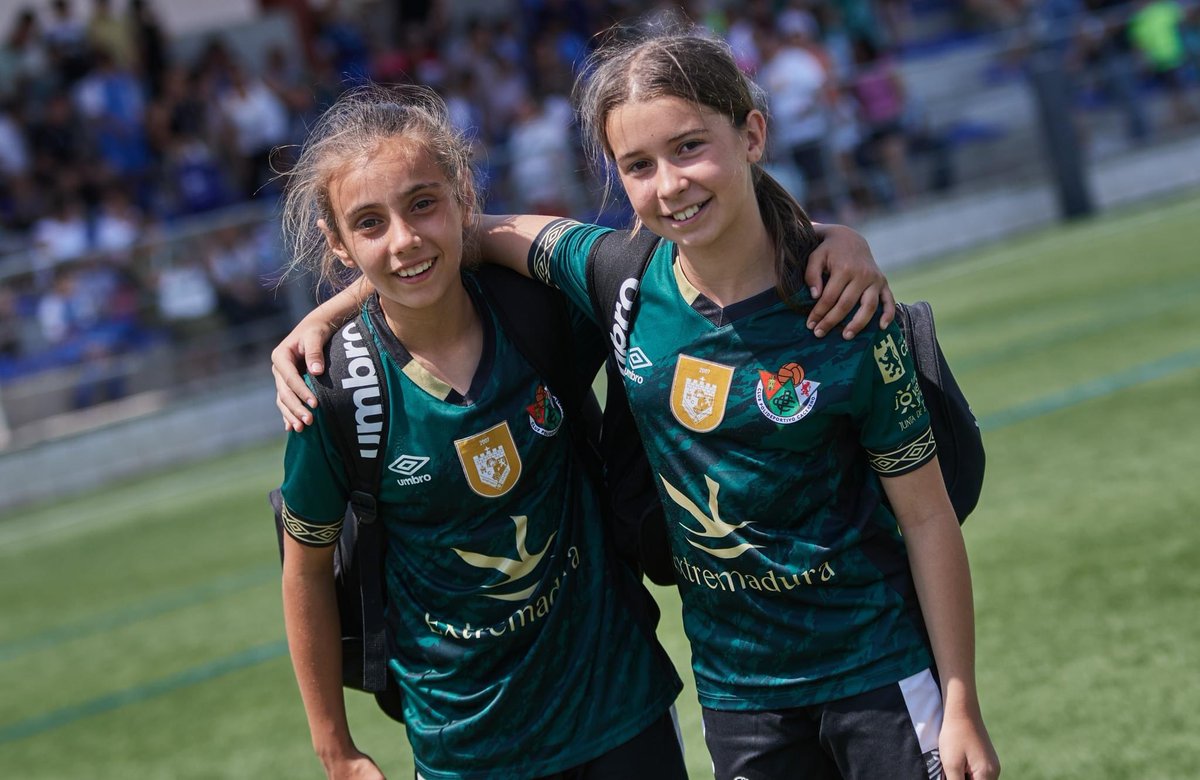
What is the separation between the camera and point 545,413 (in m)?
2.74

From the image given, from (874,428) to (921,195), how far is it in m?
12.9

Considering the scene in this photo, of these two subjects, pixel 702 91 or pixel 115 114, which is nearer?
pixel 702 91

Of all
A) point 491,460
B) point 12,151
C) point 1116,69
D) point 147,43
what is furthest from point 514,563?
point 147,43

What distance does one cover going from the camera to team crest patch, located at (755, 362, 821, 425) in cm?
244

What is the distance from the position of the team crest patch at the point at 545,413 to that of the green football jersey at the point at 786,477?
22cm

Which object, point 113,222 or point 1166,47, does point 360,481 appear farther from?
point 1166,47

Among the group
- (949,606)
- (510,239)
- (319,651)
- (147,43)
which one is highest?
(147,43)

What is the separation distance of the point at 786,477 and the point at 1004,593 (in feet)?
8.63

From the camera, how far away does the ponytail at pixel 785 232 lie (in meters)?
2.47

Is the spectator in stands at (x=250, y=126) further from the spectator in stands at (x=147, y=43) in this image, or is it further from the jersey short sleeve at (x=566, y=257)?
the jersey short sleeve at (x=566, y=257)

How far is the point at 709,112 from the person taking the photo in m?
2.49

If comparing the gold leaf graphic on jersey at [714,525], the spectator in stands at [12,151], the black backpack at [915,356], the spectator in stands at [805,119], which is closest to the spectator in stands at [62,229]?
the spectator in stands at [12,151]

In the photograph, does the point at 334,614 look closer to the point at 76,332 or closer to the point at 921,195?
the point at 76,332

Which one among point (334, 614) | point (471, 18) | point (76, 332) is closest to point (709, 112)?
point (334, 614)
